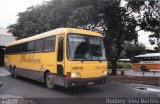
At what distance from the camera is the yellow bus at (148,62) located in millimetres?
40594

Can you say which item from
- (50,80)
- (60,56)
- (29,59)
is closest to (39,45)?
(29,59)

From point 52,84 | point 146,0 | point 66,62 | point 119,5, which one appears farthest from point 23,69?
point 146,0

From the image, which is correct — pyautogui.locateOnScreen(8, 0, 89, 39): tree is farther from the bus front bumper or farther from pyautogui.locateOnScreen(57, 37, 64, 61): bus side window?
the bus front bumper

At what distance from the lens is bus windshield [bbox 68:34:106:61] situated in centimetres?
1298

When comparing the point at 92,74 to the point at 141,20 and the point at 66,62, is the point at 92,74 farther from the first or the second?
the point at 141,20

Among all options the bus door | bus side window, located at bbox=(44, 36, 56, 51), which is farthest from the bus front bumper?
bus side window, located at bbox=(44, 36, 56, 51)

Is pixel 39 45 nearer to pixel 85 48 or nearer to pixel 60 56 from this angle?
pixel 60 56

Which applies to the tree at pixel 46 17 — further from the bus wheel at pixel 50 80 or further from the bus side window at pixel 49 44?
the bus wheel at pixel 50 80

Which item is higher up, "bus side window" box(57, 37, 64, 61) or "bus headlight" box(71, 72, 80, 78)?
"bus side window" box(57, 37, 64, 61)

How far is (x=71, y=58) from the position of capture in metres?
12.8

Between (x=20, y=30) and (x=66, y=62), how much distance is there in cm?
3000

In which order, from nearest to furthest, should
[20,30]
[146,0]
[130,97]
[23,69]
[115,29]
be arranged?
[130,97] < [23,69] < [146,0] < [115,29] < [20,30]

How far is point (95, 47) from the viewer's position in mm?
13852

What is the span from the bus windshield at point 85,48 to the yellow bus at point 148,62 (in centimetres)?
2823
